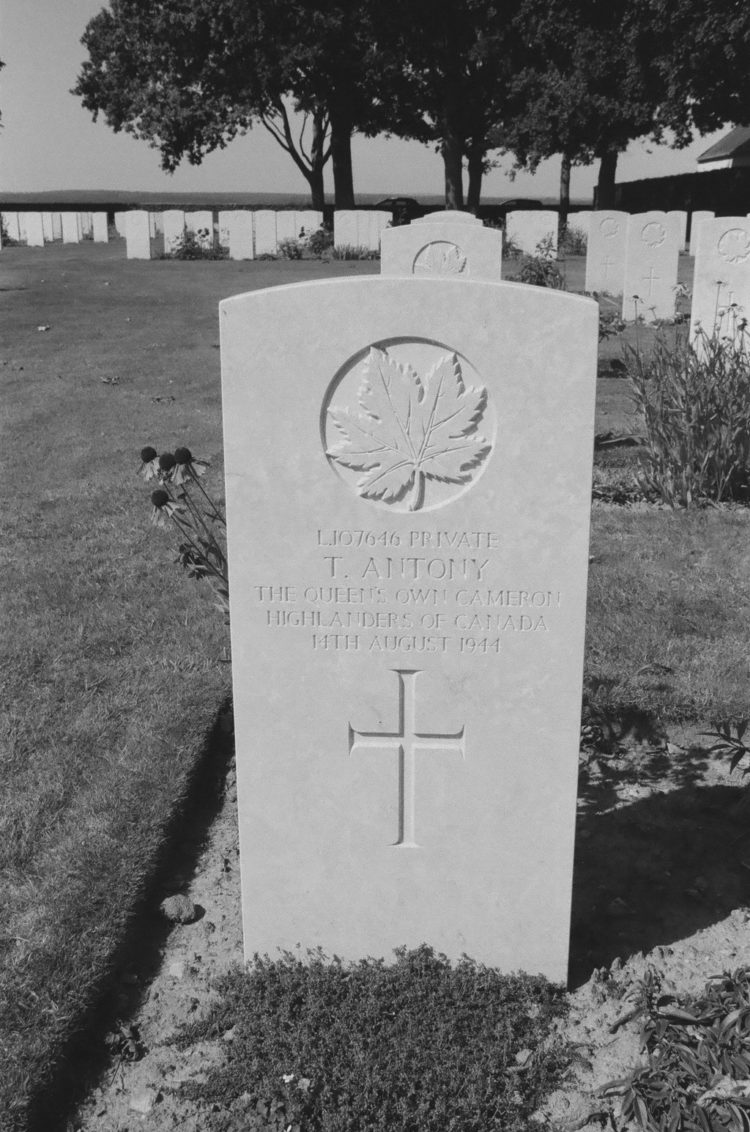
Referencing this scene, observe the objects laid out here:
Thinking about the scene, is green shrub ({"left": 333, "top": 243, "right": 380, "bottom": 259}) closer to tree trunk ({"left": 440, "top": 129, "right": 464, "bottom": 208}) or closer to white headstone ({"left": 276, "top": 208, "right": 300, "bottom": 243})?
white headstone ({"left": 276, "top": 208, "right": 300, "bottom": 243})

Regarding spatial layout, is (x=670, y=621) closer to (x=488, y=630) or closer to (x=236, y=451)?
(x=488, y=630)

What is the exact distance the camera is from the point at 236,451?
2562 millimetres

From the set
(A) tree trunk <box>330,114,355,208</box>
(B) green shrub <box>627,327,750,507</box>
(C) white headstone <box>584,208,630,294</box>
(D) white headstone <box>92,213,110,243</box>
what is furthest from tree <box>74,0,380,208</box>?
(B) green shrub <box>627,327,750,507</box>

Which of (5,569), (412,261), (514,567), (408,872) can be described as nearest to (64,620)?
(5,569)

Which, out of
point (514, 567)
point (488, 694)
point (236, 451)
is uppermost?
point (236, 451)

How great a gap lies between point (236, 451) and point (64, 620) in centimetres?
Result: 297

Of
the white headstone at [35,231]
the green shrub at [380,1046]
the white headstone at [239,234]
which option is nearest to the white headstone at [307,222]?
the white headstone at [239,234]

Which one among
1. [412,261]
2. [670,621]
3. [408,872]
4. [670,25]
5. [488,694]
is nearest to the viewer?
[488,694]

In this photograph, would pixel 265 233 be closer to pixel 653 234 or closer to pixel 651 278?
pixel 653 234

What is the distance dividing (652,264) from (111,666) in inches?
536

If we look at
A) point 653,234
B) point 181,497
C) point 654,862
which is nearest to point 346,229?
point 653,234

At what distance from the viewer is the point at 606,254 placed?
774 inches

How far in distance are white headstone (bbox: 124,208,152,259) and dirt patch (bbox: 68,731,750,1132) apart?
80.3 feet

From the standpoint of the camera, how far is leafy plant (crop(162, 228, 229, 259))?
87.9 feet
